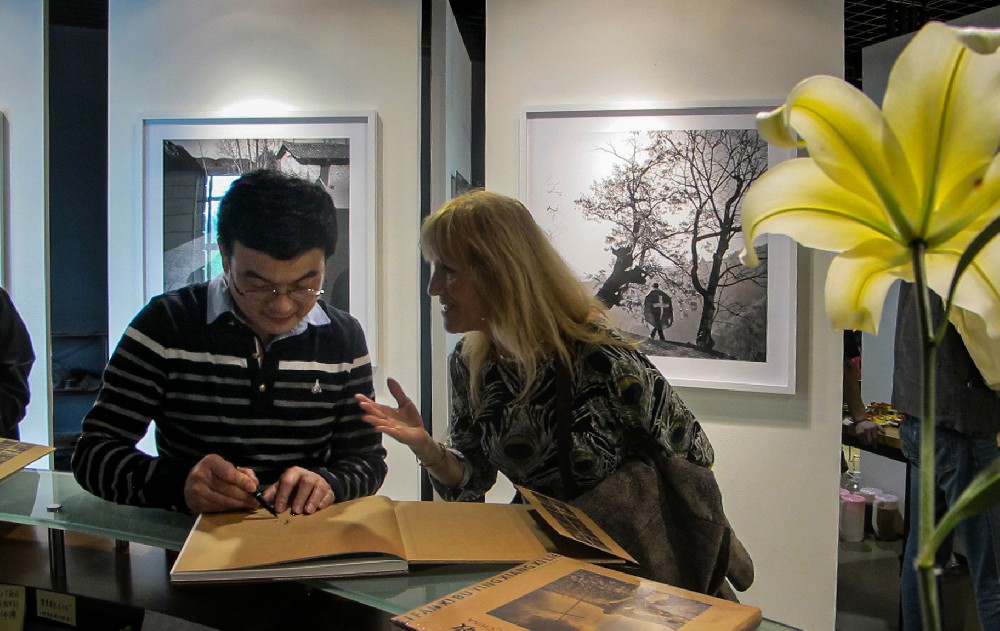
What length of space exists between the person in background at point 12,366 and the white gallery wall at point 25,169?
0.15 m

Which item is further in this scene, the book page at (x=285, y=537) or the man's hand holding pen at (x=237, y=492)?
the man's hand holding pen at (x=237, y=492)

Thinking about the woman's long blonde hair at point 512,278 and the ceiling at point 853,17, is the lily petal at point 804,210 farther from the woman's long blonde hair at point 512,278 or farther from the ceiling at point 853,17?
the ceiling at point 853,17

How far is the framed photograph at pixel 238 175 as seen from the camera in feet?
8.90

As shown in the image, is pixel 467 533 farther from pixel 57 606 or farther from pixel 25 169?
pixel 25 169

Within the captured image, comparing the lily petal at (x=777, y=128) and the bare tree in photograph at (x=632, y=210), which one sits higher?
the bare tree in photograph at (x=632, y=210)

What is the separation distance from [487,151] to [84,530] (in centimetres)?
203

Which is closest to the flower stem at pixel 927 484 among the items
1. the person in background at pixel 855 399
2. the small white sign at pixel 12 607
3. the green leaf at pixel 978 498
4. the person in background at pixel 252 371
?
the green leaf at pixel 978 498

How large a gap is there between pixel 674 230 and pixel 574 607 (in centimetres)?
214

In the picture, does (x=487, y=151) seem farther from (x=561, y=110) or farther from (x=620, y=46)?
(x=620, y=46)

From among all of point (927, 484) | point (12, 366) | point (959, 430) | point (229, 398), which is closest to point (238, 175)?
point (12, 366)

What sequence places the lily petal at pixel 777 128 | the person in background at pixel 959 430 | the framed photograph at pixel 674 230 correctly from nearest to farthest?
1. the lily petal at pixel 777 128
2. the person in background at pixel 959 430
3. the framed photograph at pixel 674 230

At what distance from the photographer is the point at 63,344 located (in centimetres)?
287

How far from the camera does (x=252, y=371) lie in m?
1.80

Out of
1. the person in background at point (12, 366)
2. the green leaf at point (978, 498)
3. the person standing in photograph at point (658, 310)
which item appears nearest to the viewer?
the green leaf at point (978, 498)
